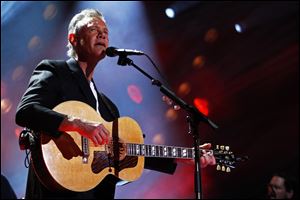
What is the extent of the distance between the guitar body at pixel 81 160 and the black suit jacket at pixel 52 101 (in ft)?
0.21

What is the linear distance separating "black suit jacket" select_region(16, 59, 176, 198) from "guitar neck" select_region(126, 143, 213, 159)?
0.71 ft

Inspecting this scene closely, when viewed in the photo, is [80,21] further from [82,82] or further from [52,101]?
[52,101]

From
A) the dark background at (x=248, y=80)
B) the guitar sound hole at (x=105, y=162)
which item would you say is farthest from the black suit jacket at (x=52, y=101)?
the dark background at (x=248, y=80)

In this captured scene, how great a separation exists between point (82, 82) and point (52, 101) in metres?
0.27

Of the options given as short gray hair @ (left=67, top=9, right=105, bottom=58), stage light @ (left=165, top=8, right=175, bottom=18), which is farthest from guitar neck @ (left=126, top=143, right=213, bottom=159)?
stage light @ (left=165, top=8, right=175, bottom=18)

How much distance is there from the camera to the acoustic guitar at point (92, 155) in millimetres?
2607

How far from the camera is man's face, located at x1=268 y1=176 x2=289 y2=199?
5.50m

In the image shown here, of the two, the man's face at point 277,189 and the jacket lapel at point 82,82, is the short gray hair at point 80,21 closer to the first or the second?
the jacket lapel at point 82,82

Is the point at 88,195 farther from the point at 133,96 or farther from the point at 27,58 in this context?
the point at 133,96

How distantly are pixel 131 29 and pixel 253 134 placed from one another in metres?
2.03

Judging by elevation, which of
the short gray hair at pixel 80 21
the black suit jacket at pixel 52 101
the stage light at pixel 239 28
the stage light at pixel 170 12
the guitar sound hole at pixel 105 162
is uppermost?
the stage light at pixel 170 12

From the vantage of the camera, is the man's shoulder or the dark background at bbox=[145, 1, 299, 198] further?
the dark background at bbox=[145, 1, 299, 198]

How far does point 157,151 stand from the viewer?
3.14m

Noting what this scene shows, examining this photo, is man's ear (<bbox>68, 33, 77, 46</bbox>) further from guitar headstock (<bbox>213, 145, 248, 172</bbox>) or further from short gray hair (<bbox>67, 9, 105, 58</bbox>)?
guitar headstock (<bbox>213, 145, 248, 172</bbox>)
